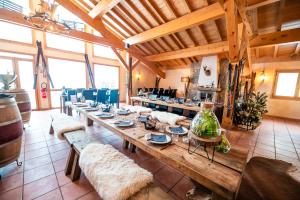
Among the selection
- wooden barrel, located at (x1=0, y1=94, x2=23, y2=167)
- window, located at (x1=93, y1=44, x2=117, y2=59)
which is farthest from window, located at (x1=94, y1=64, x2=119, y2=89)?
wooden barrel, located at (x1=0, y1=94, x2=23, y2=167)

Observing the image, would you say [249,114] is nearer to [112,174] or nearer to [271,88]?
[271,88]

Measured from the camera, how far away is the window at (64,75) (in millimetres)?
5598

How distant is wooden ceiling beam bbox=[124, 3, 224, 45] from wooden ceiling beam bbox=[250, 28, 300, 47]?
1.91 metres

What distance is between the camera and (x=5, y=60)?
176 inches

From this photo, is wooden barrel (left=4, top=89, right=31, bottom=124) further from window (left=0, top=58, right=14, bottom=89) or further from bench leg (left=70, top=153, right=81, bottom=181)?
window (left=0, top=58, right=14, bottom=89)

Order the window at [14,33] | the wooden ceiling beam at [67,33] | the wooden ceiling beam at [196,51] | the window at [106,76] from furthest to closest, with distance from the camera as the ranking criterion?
the window at [106,76] → the wooden ceiling beam at [196,51] → the window at [14,33] → the wooden ceiling beam at [67,33]

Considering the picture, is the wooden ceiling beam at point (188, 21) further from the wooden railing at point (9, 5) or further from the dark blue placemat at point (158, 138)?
the wooden railing at point (9, 5)

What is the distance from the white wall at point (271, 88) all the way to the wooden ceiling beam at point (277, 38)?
7.68 feet

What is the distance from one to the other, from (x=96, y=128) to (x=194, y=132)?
2959 mm

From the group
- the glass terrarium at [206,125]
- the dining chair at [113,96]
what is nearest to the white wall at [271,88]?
the dining chair at [113,96]

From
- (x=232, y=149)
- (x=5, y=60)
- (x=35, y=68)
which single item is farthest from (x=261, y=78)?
(x=5, y=60)

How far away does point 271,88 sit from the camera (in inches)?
220

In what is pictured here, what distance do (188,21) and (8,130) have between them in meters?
4.16

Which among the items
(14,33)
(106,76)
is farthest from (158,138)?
(106,76)
